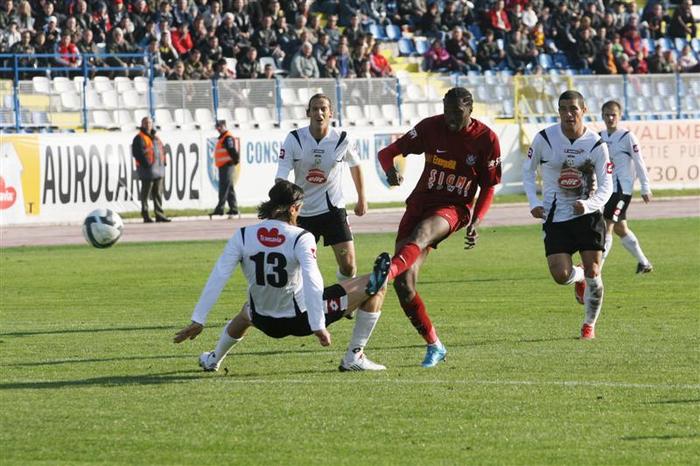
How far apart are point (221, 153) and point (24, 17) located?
221 inches

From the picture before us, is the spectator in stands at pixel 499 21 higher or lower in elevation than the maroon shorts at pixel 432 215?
higher

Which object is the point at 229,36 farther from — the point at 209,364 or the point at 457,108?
the point at 209,364

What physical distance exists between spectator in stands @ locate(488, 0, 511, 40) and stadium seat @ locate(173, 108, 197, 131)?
37.7 ft

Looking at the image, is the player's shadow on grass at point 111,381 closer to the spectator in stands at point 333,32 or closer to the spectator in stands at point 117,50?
the spectator in stands at point 117,50

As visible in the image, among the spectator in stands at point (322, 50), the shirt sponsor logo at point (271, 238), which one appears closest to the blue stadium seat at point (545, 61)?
the spectator in stands at point (322, 50)

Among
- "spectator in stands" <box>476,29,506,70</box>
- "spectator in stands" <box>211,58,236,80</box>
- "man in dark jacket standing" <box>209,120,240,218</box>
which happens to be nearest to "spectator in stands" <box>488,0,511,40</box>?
"spectator in stands" <box>476,29,506,70</box>

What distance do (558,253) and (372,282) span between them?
3330mm

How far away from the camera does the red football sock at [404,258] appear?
1083cm

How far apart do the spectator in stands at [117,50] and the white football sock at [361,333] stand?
2372cm

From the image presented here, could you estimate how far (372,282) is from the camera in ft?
34.0

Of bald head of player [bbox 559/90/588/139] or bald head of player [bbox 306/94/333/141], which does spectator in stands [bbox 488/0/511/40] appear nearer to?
bald head of player [bbox 306/94/333/141]

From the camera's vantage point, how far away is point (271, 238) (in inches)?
388

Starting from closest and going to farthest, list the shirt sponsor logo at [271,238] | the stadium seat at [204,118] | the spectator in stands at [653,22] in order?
1. the shirt sponsor logo at [271,238]
2. the stadium seat at [204,118]
3. the spectator in stands at [653,22]

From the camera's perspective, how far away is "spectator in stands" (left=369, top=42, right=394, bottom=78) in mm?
38344
